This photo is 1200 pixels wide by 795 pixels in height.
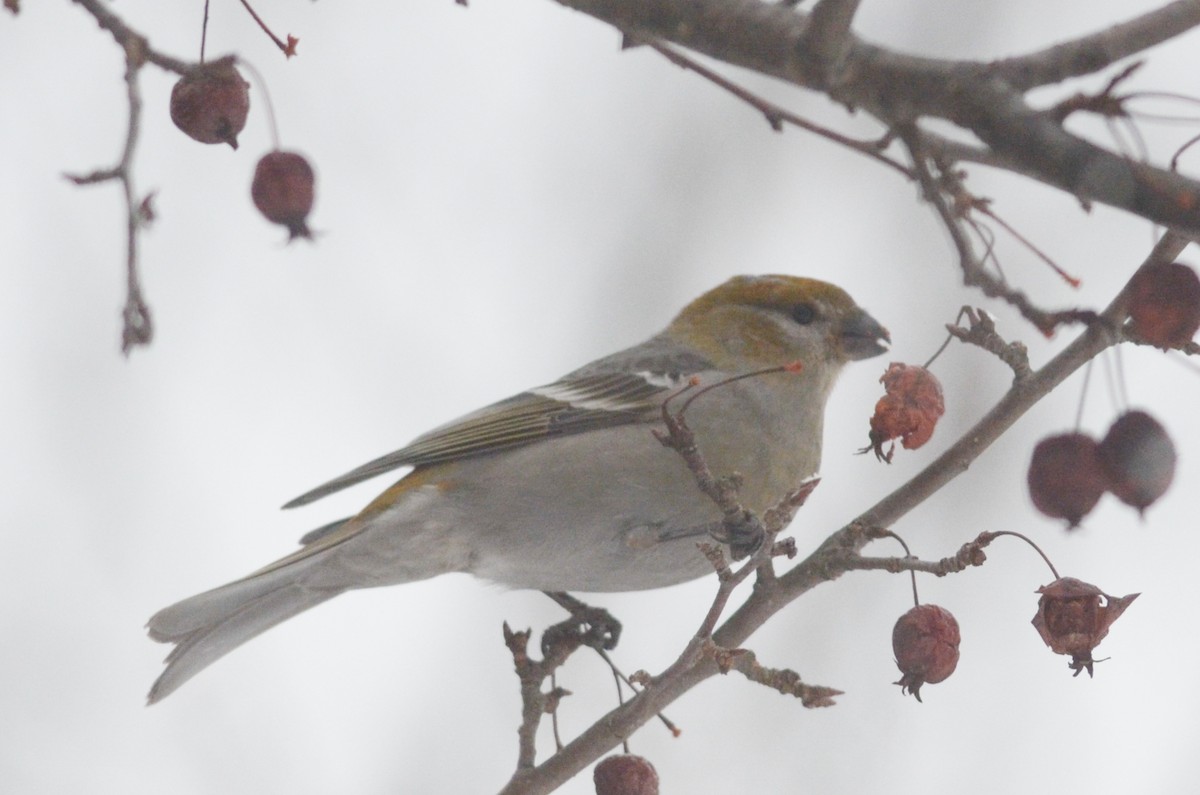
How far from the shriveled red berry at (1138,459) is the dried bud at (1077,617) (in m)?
0.38

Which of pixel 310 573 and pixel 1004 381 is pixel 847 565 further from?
pixel 1004 381

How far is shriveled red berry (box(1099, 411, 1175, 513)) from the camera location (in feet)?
6.75

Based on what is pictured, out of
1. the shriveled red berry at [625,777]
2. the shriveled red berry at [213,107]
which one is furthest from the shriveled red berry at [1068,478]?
the shriveled red berry at [213,107]

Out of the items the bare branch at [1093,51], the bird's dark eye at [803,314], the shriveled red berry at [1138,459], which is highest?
the bird's dark eye at [803,314]

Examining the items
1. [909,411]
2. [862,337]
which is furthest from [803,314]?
[909,411]

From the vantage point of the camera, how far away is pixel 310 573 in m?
3.89

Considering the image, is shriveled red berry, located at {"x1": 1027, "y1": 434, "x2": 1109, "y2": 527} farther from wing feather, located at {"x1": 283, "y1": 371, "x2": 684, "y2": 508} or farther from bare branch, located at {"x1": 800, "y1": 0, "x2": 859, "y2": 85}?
wing feather, located at {"x1": 283, "y1": 371, "x2": 684, "y2": 508}

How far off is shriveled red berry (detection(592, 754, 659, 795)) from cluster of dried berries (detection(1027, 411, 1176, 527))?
48.3 inches

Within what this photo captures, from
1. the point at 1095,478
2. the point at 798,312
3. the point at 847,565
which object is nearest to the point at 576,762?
the point at 847,565

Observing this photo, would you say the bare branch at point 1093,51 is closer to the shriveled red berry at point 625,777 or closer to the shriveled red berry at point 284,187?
the shriveled red berry at point 284,187

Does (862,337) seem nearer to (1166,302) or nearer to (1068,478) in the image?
(1068,478)

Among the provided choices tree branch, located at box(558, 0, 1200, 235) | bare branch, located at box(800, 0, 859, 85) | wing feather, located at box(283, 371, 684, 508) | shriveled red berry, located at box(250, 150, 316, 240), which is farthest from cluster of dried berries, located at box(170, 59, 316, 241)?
wing feather, located at box(283, 371, 684, 508)

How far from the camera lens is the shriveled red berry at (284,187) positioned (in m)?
2.39

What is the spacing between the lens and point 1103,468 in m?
2.13
